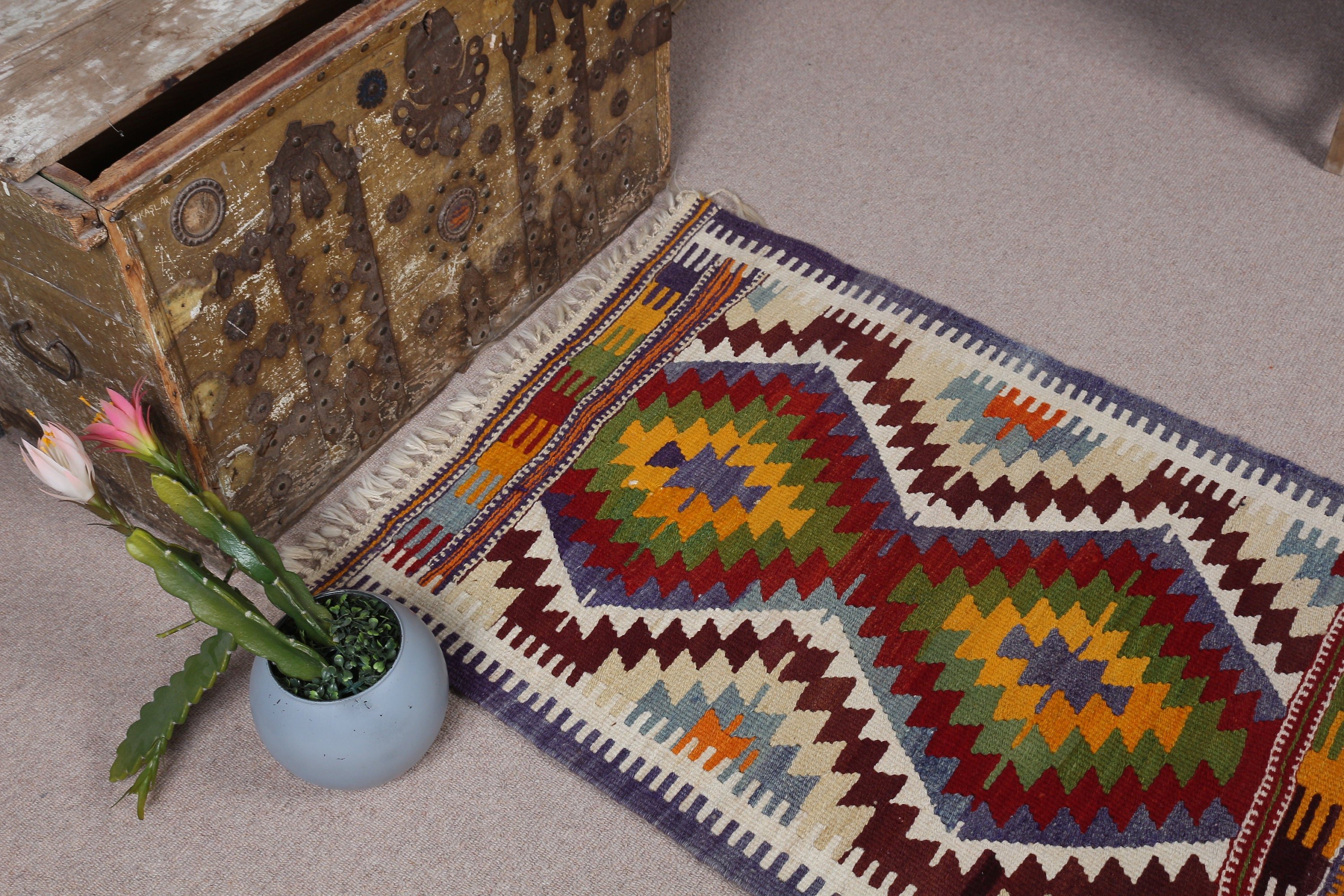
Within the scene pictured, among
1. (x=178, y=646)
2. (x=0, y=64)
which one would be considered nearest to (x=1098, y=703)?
(x=178, y=646)

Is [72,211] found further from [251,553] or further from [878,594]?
[878,594]

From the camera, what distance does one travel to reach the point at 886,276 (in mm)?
2080

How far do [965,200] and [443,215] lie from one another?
101cm

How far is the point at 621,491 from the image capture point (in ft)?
5.79

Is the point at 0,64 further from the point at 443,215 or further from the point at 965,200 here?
the point at 965,200

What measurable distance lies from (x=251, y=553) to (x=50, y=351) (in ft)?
1.57

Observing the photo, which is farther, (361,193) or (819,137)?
(819,137)

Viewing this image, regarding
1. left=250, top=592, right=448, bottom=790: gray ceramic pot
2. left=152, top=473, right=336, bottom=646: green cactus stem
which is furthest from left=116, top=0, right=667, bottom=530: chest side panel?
left=250, top=592, right=448, bottom=790: gray ceramic pot

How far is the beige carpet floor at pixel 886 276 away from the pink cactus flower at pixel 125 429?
48 centimetres

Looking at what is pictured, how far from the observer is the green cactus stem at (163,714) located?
1.42 meters

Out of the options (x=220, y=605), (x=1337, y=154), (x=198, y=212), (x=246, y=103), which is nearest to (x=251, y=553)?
(x=220, y=605)

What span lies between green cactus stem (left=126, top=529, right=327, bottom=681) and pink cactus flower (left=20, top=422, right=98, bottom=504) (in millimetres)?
74

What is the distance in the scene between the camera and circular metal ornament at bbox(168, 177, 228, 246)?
4.34 ft

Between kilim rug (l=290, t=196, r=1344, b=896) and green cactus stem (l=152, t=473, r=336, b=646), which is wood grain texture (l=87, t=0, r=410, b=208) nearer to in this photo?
green cactus stem (l=152, t=473, r=336, b=646)
